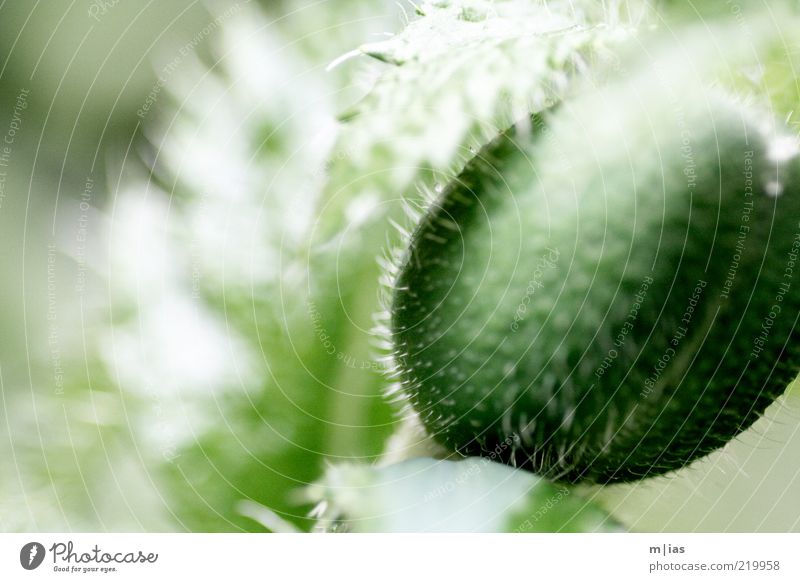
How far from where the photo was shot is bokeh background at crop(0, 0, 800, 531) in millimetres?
405

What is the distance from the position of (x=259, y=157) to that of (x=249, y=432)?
6.2 inches

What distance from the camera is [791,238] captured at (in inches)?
12.6

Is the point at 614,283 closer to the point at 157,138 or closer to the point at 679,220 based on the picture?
the point at 679,220

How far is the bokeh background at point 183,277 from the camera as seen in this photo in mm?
405

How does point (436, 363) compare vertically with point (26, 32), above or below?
below

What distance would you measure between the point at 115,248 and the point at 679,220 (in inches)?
12.7

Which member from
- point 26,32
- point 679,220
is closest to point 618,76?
point 679,220

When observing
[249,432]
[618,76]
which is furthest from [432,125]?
[249,432]

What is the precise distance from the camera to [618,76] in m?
0.32

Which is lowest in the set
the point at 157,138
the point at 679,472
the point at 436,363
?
the point at 679,472

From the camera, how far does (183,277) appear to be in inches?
16.9

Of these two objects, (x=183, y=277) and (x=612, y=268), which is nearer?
(x=612, y=268)

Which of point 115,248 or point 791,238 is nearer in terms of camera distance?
point 791,238

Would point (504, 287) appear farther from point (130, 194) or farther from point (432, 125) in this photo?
point (130, 194)
